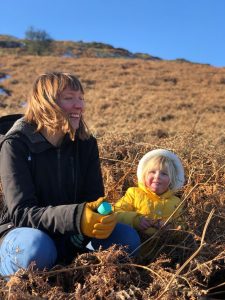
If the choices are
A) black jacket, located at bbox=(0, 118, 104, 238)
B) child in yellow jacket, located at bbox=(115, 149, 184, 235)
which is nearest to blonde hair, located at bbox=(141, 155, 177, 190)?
child in yellow jacket, located at bbox=(115, 149, 184, 235)

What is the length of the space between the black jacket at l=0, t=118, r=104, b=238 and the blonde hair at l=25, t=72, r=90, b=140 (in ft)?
0.21

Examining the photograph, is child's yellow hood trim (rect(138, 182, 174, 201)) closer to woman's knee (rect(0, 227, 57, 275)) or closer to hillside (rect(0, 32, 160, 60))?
woman's knee (rect(0, 227, 57, 275))

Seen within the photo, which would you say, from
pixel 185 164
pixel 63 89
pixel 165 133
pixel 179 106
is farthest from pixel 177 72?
pixel 63 89

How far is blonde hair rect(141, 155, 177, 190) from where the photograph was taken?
280 cm

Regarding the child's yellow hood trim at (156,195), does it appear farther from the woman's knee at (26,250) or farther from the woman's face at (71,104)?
the woman's knee at (26,250)

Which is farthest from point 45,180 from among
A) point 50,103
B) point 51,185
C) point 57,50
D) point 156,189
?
point 57,50

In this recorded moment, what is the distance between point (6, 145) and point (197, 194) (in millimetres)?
1552

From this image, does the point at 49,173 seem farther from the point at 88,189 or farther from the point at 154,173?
the point at 154,173

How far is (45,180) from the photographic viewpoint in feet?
7.52

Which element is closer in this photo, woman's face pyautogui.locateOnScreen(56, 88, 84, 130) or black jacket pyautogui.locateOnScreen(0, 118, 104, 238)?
black jacket pyautogui.locateOnScreen(0, 118, 104, 238)

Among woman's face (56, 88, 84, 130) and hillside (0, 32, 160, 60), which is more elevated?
hillside (0, 32, 160, 60)

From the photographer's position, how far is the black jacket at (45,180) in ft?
6.60

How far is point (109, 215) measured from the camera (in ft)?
6.40

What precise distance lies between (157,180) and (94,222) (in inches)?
36.1
